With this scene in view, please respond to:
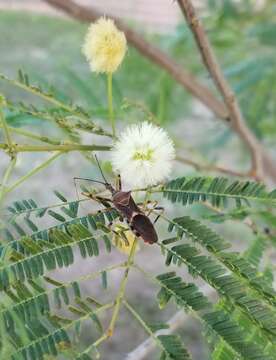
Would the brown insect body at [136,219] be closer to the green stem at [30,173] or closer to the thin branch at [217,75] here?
the green stem at [30,173]

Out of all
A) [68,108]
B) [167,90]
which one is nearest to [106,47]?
[68,108]

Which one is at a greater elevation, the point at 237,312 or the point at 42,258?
the point at 42,258

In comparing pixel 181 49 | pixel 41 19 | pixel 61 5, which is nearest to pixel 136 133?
pixel 61 5

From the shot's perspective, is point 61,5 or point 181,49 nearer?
point 61,5

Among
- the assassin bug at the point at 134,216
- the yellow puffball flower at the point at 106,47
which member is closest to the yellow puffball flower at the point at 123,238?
the assassin bug at the point at 134,216

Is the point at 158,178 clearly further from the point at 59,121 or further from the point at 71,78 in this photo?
the point at 71,78

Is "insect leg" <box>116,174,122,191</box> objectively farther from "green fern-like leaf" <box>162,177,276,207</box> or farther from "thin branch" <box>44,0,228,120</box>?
"thin branch" <box>44,0,228,120</box>
